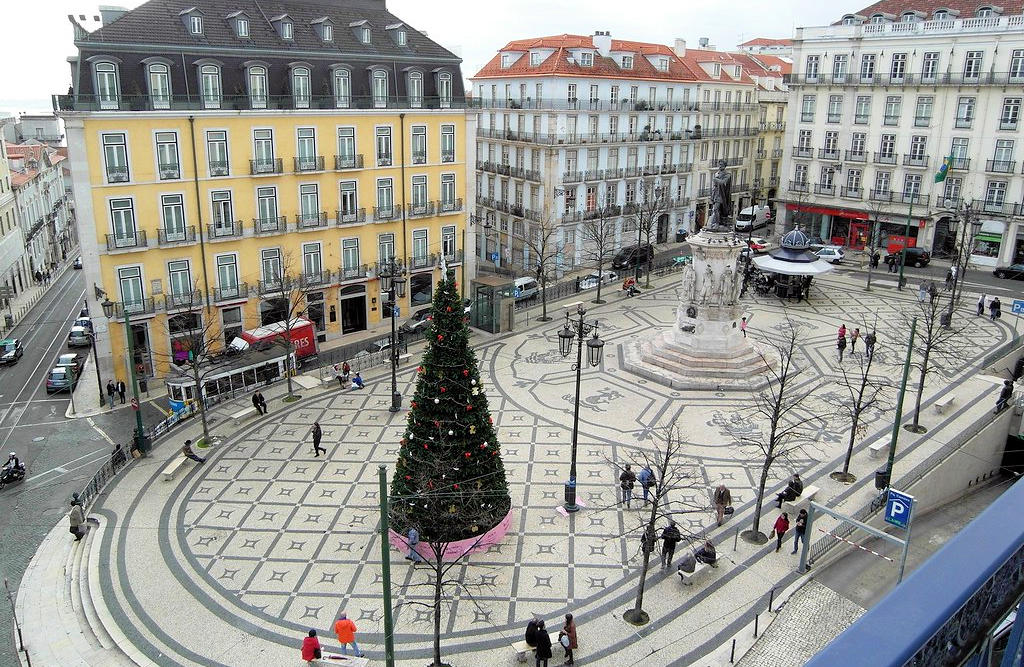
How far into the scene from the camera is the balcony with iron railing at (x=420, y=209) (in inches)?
1573

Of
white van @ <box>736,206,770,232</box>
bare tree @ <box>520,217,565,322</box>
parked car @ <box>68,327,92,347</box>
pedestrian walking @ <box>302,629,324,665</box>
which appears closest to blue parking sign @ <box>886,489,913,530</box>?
pedestrian walking @ <box>302,629,324,665</box>

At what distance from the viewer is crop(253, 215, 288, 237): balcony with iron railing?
115 feet

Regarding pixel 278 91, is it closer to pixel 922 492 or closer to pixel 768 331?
pixel 768 331

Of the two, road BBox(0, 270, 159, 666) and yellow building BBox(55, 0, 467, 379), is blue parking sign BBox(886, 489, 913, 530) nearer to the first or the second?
road BBox(0, 270, 159, 666)

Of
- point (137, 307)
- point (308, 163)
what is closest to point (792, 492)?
point (308, 163)

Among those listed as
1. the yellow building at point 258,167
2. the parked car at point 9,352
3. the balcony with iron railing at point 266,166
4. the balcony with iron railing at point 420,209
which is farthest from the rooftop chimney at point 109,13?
the parked car at point 9,352

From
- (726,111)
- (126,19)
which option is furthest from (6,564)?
(726,111)

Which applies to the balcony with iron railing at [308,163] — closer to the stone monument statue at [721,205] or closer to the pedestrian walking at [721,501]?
the stone monument statue at [721,205]

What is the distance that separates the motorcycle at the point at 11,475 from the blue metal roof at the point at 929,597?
94.6ft

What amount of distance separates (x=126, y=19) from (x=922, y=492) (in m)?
34.9

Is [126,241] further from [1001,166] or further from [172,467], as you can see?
[1001,166]

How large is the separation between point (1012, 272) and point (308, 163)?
42582mm

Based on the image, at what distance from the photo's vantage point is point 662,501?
2206 centimetres

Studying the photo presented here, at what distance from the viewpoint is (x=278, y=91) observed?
3484cm
